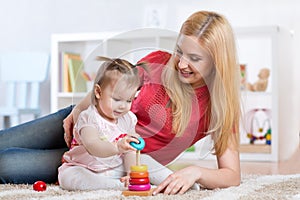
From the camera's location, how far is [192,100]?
4.54ft

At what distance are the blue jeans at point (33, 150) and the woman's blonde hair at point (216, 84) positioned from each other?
1.70 feet

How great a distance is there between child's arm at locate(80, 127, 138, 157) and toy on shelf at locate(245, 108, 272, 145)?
202 cm

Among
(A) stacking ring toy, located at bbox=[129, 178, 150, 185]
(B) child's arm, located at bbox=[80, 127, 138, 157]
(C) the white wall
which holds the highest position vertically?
(C) the white wall

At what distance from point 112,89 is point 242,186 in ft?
1.52

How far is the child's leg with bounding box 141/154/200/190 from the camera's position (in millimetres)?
1376

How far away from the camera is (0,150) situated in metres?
1.82

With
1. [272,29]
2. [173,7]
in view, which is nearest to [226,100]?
[272,29]

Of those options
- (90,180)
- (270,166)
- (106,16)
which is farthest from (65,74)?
(90,180)

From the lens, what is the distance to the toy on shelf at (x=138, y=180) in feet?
4.23

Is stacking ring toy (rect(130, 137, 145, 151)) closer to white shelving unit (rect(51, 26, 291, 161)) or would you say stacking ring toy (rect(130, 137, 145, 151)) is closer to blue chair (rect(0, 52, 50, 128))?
white shelving unit (rect(51, 26, 291, 161))

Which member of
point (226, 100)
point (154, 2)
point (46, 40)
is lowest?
point (226, 100)

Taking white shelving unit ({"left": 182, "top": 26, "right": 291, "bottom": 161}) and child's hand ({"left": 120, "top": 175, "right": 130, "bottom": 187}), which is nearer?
child's hand ({"left": 120, "top": 175, "right": 130, "bottom": 187})

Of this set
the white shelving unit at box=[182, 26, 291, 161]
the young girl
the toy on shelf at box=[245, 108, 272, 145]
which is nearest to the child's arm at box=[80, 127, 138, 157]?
the young girl

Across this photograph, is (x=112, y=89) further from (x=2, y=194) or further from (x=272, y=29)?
(x=272, y=29)
